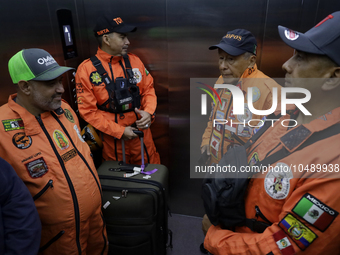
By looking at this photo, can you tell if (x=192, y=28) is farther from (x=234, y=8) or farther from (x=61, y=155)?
(x=61, y=155)

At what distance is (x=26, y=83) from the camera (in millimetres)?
1368

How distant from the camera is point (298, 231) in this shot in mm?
903

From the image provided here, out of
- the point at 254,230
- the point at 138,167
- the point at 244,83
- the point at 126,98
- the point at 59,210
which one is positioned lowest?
the point at 138,167

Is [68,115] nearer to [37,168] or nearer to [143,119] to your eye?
[37,168]

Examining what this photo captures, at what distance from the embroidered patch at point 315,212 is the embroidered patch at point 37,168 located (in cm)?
129

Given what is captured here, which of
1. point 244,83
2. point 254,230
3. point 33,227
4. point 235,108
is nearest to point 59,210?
point 33,227

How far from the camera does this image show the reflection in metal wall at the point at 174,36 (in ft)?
6.23

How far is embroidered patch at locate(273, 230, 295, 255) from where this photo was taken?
926 mm

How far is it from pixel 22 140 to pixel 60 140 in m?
0.21

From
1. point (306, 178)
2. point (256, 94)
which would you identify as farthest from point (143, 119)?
point (306, 178)

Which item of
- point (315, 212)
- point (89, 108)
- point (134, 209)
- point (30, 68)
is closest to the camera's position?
point (315, 212)

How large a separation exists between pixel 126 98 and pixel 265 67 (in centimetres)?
138

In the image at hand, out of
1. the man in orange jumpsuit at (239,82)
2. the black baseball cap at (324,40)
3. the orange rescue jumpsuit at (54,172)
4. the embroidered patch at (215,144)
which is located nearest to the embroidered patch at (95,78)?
the orange rescue jumpsuit at (54,172)

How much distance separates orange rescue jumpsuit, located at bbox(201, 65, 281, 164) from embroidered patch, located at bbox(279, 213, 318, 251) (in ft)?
3.44
